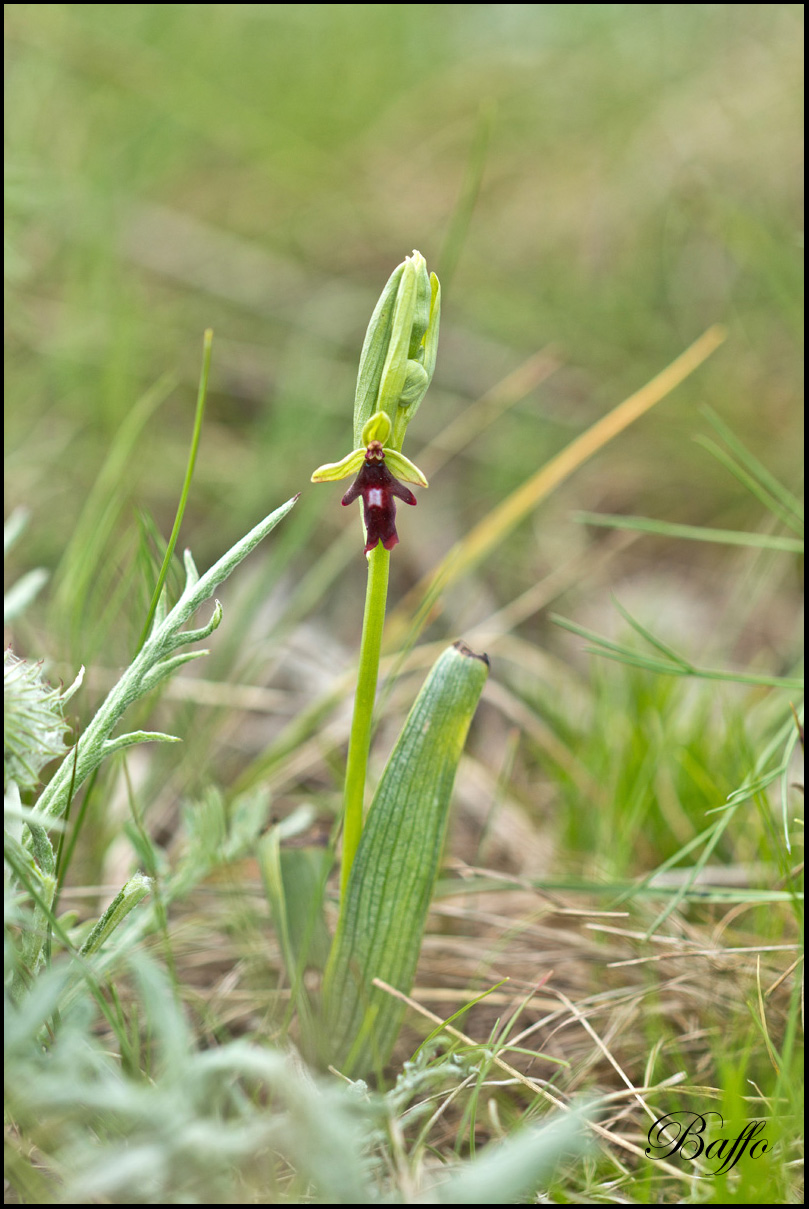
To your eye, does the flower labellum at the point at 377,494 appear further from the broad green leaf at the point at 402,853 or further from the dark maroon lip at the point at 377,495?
the broad green leaf at the point at 402,853

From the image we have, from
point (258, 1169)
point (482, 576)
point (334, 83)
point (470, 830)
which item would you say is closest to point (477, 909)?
point (470, 830)

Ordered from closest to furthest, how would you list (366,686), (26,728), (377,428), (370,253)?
(26,728) < (377,428) < (366,686) < (370,253)

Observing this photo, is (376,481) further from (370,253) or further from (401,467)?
(370,253)

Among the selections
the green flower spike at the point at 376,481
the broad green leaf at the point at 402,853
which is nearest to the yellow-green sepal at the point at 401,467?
the green flower spike at the point at 376,481

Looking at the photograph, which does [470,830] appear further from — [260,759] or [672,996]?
[672,996]

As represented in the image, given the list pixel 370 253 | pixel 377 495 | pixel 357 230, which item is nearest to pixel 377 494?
pixel 377 495

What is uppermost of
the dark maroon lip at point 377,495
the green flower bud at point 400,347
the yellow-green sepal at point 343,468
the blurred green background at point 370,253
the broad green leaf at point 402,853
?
the blurred green background at point 370,253

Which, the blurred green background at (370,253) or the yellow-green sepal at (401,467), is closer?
the yellow-green sepal at (401,467)
